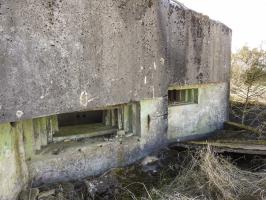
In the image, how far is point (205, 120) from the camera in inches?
212

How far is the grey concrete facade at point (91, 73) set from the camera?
2.50 meters

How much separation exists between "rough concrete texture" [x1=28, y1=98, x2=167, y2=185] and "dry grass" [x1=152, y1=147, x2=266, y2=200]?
0.86m

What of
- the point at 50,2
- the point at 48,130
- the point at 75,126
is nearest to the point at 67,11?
the point at 50,2

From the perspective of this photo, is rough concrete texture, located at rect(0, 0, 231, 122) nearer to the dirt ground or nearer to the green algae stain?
the green algae stain

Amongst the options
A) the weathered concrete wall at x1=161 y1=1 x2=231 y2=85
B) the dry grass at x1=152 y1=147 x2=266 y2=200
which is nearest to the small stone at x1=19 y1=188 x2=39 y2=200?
the dry grass at x1=152 y1=147 x2=266 y2=200

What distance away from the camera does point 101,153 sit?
12.6ft

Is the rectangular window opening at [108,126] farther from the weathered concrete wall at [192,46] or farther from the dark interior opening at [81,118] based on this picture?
the weathered concrete wall at [192,46]

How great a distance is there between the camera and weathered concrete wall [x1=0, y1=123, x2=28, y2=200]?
272 cm

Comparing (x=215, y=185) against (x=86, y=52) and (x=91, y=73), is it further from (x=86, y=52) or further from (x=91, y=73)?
(x=86, y=52)

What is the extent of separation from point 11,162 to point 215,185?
219 centimetres

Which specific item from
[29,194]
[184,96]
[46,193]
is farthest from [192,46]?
[29,194]

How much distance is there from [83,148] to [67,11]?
1.77 metres

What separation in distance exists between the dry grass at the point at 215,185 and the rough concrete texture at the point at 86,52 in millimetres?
1187

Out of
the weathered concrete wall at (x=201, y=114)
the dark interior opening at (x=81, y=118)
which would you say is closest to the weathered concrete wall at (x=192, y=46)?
the weathered concrete wall at (x=201, y=114)
